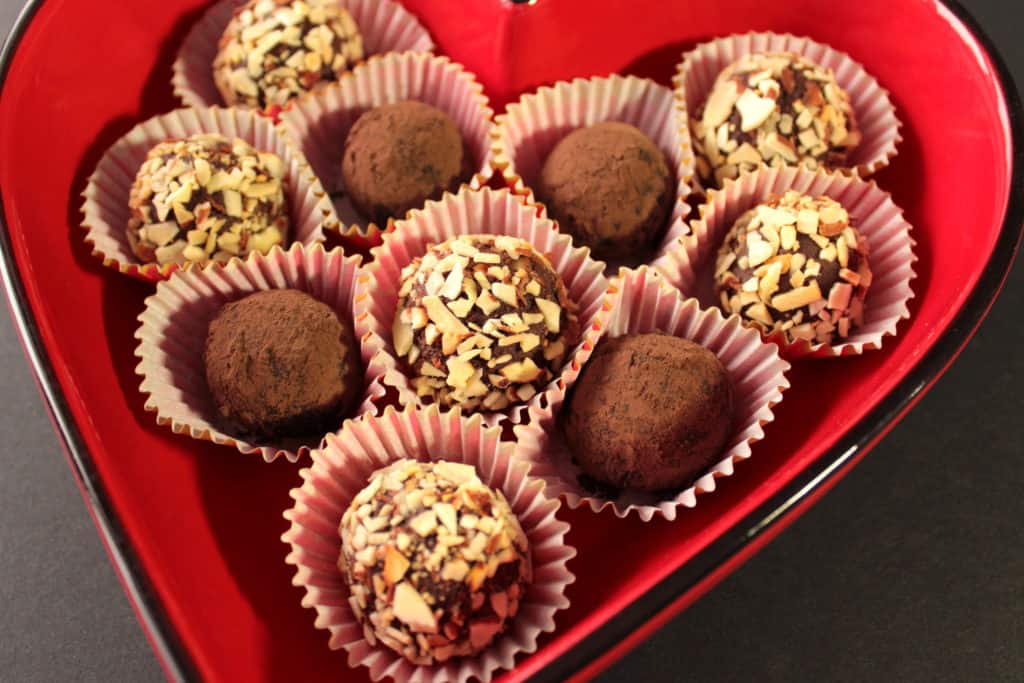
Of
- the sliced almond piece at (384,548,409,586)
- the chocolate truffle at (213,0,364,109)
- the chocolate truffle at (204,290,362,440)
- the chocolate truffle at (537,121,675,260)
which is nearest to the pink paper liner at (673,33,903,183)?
the chocolate truffle at (537,121,675,260)

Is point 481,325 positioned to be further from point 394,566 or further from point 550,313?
point 394,566

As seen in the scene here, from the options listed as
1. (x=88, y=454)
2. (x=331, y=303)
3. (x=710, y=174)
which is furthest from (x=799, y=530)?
(x=88, y=454)

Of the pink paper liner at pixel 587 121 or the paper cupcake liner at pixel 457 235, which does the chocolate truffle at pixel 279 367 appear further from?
the pink paper liner at pixel 587 121

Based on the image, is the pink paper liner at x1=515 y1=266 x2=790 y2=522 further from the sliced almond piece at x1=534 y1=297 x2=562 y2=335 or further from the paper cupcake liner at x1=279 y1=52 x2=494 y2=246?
the paper cupcake liner at x1=279 y1=52 x2=494 y2=246

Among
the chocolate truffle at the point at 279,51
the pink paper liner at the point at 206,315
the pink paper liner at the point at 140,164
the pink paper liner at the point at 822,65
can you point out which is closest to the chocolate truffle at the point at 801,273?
the pink paper liner at the point at 822,65

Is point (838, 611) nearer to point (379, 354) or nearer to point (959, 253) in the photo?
point (959, 253)

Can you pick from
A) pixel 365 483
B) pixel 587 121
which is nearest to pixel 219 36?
pixel 587 121
